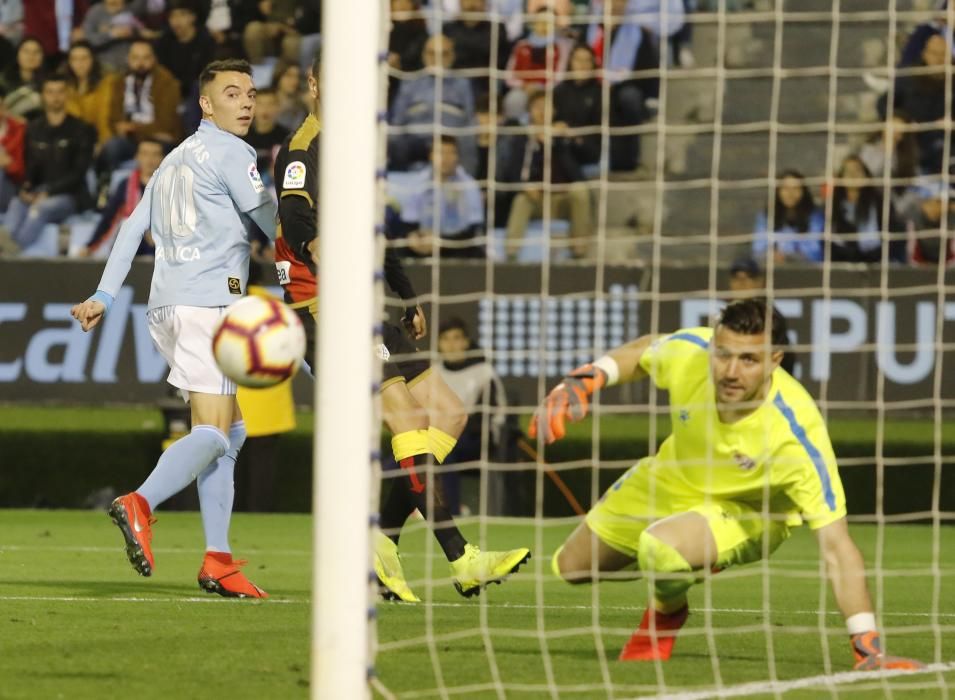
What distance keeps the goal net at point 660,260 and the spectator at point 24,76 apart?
10.0 feet

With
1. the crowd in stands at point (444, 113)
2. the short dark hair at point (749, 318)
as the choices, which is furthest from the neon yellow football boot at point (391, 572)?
the crowd in stands at point (444, 113)

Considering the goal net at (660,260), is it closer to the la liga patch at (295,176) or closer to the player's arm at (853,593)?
the la liga patch at (295,176)

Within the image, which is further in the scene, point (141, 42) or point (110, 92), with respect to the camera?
point (141, 42)

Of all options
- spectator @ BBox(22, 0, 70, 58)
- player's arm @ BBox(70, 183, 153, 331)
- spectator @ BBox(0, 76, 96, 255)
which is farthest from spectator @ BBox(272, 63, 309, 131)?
player's arm @ BBox(70, 183, 153, 331)

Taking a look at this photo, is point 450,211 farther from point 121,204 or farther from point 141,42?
point 141,42

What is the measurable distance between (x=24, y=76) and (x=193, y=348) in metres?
8.00

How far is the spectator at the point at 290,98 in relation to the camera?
13.3 metres

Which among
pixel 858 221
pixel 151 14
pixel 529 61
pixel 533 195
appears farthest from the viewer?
pixel 151 14

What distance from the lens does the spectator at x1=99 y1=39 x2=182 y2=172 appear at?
44.3 feet

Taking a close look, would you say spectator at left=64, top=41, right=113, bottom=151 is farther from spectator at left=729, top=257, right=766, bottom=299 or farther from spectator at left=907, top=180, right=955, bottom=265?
spectator at left=907, top=180, right=955, bottom=265

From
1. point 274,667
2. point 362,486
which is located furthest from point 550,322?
point 362,486

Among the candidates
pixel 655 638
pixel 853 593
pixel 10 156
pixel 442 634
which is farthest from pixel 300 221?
pixel 10 156

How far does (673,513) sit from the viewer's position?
5.50m

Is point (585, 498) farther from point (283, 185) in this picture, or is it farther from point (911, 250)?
point (283, 185)
